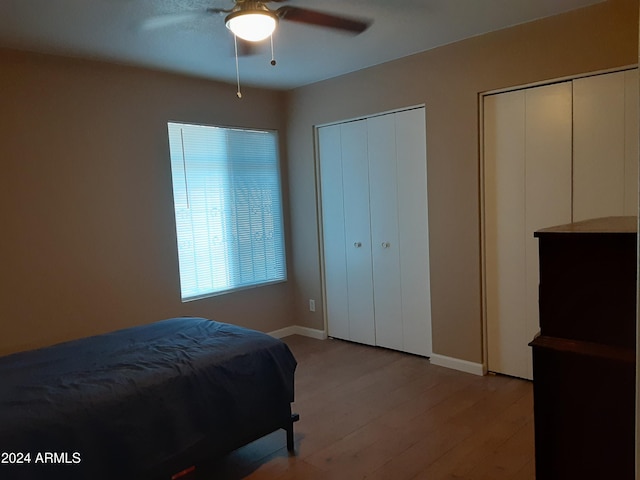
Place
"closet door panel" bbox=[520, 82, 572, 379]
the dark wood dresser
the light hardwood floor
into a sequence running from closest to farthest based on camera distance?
the dark wood dresser
the light hardwood floor
"closet door panel" bbox=[520, 82, 572, 379]

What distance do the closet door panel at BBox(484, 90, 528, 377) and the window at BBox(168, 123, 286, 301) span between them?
2.05 meters

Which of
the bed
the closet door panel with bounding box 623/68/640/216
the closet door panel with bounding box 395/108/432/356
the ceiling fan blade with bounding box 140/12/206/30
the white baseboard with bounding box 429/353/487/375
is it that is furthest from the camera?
the closet door panel with bounding box 395/108/432/356

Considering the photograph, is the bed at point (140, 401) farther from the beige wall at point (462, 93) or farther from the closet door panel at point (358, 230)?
the closet door panel at point (358, 230)

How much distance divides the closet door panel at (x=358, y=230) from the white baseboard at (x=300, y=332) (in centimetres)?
38

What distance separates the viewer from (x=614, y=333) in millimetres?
1096

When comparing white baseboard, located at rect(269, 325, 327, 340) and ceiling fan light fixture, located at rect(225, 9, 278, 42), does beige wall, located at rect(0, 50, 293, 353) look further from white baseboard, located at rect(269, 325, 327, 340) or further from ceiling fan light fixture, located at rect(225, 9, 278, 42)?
ceiling fan light fixture, located at rect(225, 9, 278, 42)

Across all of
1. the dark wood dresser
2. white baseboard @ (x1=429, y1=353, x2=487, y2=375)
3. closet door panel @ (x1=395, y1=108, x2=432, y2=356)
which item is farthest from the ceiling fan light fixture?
white baseboard @ (x1=429, y1=353, x2=487, y2=375)

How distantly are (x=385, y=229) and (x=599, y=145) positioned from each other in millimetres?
1695

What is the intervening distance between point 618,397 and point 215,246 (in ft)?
11.4

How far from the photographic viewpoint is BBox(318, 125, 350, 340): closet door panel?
4344 mm

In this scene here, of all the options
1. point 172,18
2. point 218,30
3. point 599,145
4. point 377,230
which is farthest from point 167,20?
point 599,145

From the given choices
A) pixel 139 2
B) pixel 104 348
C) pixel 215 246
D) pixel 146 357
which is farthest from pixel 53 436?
pixel 215 246

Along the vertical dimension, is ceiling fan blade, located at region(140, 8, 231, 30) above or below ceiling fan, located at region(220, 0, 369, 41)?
above

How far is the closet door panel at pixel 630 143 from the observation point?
2.76 metres
